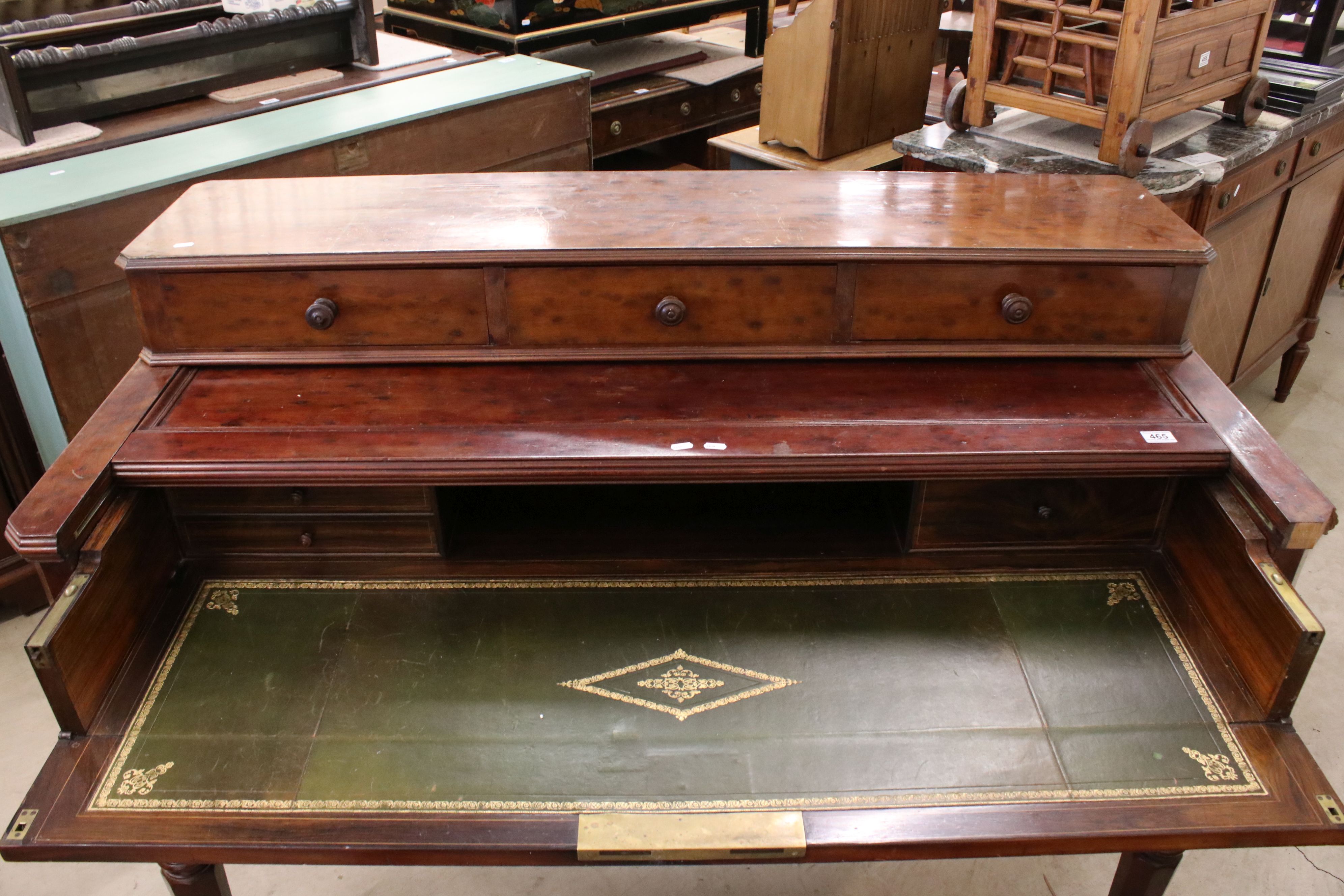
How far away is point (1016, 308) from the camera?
68.3 inches

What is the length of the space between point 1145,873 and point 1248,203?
1.94m

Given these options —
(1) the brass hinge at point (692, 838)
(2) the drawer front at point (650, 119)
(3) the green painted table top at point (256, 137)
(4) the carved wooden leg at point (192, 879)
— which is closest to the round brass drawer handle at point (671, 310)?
(1) the brass hinge at point (692, 838)

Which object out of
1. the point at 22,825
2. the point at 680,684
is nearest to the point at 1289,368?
the point at 680,684

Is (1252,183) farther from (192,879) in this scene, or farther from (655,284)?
(192,879)

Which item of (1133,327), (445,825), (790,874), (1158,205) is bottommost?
(790,874)

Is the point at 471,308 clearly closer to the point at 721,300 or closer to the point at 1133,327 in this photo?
the point at 721,300

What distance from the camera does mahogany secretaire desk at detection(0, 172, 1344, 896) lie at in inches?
56.0

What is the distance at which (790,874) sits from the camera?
2.20 metres

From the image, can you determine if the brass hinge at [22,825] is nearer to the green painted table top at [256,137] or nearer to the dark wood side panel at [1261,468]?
the green painted table top at [256,137]

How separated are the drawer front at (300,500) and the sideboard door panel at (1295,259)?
105 inches

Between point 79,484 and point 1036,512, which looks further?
point 1036,512

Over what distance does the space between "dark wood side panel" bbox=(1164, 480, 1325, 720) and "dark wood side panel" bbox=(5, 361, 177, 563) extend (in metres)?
1.63

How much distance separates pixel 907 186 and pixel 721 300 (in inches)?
20.5

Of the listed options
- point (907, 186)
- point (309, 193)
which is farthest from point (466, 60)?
point (907, 186)
